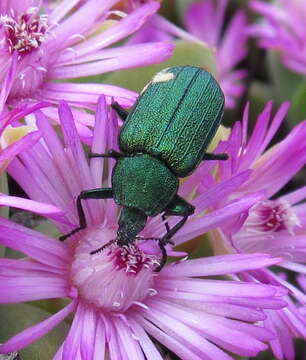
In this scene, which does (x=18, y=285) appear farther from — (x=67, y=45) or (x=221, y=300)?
(x=67, y=45)

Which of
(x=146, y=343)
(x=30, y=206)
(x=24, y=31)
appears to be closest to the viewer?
(x=30, y=206)

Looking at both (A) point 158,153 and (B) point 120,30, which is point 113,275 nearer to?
(A) point 158,153

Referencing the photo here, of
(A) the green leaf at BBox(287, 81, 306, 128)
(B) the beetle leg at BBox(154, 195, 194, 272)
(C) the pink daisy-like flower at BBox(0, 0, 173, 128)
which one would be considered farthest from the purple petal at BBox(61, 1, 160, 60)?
(A) the green leaf at BBox(287, 81, 306, 128)

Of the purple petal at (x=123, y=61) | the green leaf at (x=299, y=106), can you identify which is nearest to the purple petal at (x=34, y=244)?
the purple petal at (x=123, y=61)

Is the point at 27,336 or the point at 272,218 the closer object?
the point at 27,336

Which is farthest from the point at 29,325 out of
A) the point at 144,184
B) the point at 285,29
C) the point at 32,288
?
the point at 285,29

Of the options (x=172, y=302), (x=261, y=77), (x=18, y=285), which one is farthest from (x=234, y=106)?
(x=18, y=285)
